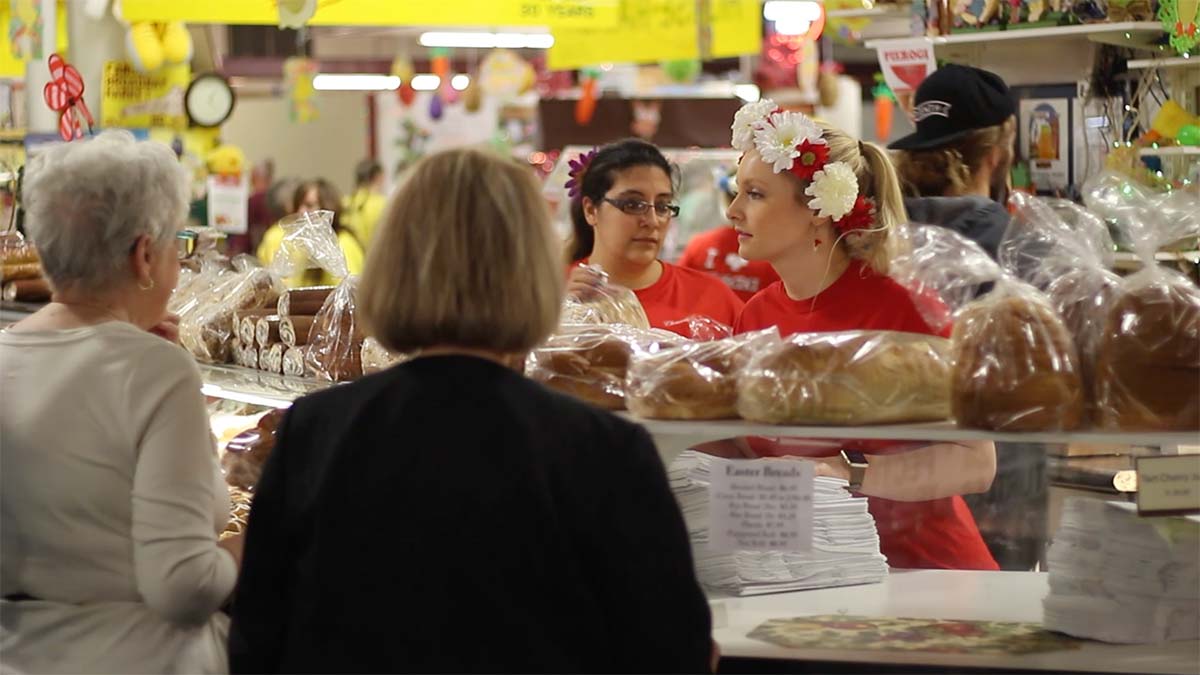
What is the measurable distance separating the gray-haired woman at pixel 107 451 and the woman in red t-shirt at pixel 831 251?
1313 mm

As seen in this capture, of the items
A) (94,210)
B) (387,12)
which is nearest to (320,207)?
(387,12)

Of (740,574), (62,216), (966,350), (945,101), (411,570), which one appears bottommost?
(740,574)

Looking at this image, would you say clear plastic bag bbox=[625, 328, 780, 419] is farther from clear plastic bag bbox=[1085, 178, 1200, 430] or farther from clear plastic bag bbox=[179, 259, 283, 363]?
clear plastic bag bbox=[179, 259, 283, 363]

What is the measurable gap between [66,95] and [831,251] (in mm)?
3275

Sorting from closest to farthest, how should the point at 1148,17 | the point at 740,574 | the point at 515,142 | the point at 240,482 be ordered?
the point at 740,574 < the point at 240,482 < the point at 1148,17 < the point at 515,142

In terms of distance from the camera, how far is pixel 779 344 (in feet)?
9.11

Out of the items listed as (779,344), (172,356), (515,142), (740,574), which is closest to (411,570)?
(172,356)

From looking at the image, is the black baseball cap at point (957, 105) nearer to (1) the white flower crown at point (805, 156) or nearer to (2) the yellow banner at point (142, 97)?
(1) the white flower crown at point (805, 156)

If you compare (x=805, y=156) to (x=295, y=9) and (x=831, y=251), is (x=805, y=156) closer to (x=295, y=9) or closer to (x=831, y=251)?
(x=831, y=251)

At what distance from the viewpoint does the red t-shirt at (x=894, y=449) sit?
345 cm

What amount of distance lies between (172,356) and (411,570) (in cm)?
74

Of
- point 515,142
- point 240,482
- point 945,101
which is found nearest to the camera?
point 240,482

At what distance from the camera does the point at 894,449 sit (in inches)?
130

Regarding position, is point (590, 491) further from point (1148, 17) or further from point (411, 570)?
point (1148, 17)
